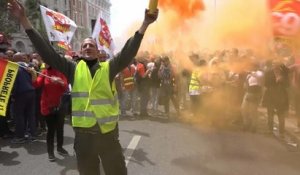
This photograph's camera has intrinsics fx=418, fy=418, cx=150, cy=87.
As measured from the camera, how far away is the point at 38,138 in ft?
28.4

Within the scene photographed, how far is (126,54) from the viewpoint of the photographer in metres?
3.71

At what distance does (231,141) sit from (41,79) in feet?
12.1

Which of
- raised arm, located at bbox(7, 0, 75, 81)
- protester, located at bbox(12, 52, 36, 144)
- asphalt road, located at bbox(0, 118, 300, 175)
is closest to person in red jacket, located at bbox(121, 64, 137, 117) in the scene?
asphalt road, located at bbox(0, 118, 300, 175)

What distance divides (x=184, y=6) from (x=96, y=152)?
10.1m

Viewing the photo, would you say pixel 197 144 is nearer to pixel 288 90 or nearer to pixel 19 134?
pixel 288 90

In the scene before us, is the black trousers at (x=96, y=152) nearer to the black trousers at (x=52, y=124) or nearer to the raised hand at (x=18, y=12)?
the raised hand at (x=18, y=12)

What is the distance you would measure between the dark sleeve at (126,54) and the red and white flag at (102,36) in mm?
6540

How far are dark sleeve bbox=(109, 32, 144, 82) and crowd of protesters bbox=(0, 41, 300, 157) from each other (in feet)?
8.37

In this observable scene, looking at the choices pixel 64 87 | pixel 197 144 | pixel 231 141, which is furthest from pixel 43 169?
pixel 231 141

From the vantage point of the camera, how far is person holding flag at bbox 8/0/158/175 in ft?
12.2

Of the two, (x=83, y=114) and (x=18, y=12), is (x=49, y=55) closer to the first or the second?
(x=18, y=12)

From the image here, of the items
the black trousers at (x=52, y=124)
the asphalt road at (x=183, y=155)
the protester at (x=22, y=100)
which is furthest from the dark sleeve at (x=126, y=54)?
the protester at (x=22, y=100)

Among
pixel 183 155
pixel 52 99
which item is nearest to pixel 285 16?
pixel 183 155

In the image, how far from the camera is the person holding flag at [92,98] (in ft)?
12.2
